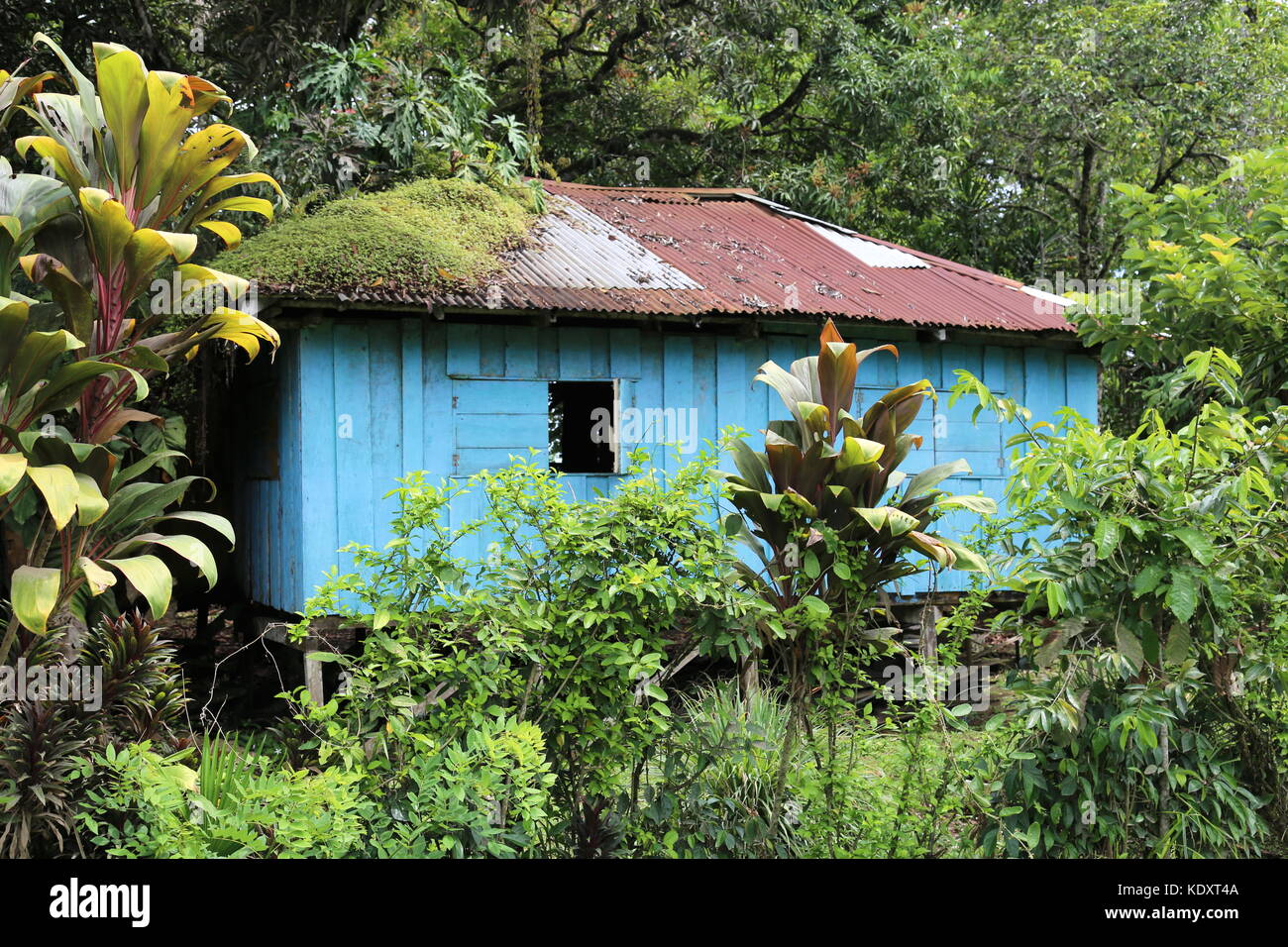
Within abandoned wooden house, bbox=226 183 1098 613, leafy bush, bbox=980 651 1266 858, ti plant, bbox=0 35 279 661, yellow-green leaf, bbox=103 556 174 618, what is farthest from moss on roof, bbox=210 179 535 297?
leafy bush, bbox=980 651 1266 858

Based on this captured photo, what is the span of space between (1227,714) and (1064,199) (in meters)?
14.3

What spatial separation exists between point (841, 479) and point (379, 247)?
15.6ft

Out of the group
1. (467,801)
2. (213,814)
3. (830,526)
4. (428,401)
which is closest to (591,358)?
(428,401)

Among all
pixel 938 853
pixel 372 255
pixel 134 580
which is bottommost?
pixel 938 853

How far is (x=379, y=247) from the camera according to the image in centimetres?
804

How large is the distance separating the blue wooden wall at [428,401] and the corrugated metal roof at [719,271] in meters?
0.37

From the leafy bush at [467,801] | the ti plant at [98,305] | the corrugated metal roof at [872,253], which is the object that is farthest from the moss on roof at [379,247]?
the leafy bush at [467,801]

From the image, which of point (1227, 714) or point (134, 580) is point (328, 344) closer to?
point (134, 580)

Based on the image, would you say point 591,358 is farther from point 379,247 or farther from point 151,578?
point 151,578

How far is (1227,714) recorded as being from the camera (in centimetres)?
459

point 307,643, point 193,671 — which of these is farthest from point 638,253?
point 193,671

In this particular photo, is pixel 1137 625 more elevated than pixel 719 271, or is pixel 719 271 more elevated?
pixel 719 271

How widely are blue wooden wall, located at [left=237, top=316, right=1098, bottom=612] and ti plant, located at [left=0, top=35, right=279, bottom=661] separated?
10.7ft

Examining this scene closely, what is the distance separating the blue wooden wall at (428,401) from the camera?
806 cm
